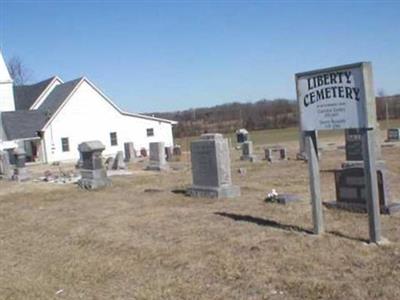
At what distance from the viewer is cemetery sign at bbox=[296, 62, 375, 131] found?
331 inches

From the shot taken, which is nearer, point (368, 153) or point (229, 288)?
point (229, 288)

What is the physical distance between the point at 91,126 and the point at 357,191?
128 ft

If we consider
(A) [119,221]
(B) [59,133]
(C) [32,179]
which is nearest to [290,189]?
(A) [119,221]

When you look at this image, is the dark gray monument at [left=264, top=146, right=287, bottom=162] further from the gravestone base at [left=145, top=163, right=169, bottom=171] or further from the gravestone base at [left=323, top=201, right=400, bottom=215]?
the gravestone base at [left=323, top=201, right=400, bottom=215]

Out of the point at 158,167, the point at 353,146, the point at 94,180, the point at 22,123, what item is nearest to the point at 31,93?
the point at 22,123

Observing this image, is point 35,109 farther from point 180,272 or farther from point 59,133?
point 180,272

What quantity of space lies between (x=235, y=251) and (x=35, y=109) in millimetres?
45189

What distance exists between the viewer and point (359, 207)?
11.1 m

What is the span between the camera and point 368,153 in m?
8.38

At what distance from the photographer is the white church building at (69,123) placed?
46241 mm

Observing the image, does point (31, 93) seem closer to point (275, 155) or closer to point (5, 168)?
point (5, 168)

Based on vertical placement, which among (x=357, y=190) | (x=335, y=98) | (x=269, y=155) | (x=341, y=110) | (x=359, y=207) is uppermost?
(x=335, y=98)

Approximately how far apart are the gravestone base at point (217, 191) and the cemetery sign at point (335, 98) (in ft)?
19.2

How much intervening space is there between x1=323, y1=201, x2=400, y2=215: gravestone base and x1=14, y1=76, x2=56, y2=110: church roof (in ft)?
148
